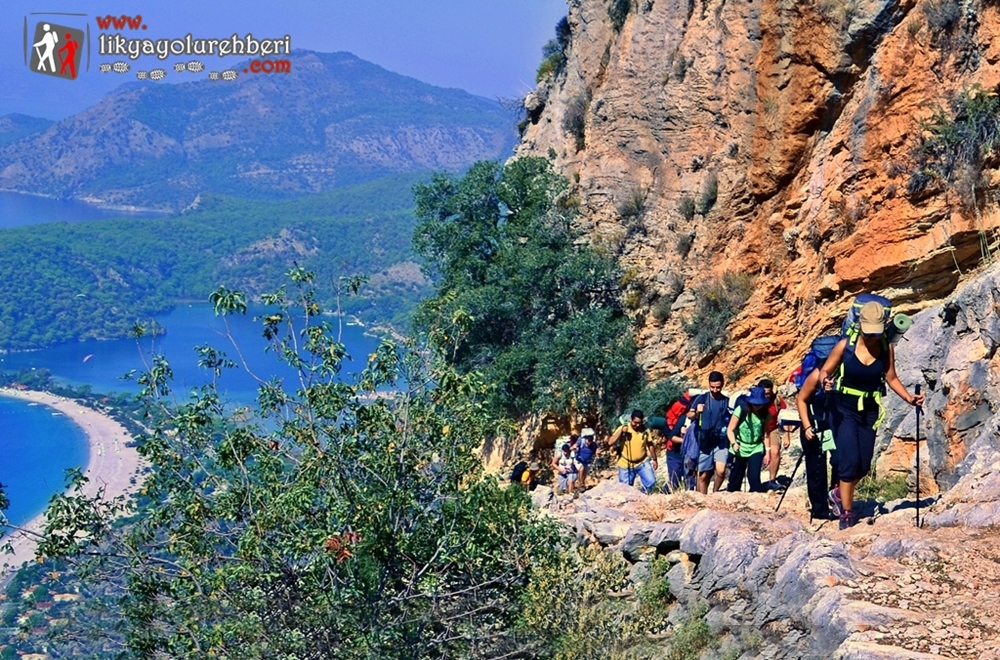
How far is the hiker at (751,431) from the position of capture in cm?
895

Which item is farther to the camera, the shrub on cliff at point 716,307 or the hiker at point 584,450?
the shrub on cliff at point 716,307

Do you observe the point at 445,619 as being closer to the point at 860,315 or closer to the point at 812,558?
the point at 812,558

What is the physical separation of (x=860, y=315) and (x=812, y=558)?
166cm

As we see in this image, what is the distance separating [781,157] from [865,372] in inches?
357

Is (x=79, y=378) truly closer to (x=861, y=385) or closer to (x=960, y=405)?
(x=960, y=405)

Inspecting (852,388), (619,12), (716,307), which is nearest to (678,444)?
(852,388)

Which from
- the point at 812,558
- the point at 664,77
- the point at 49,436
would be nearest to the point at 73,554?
the point at 812,558

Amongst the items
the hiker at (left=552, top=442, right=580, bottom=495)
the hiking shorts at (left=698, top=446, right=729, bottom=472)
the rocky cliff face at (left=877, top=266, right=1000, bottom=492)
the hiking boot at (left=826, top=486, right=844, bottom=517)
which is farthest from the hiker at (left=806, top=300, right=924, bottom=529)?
the hiker at (left=552, top=442, right=580, bottom=495)

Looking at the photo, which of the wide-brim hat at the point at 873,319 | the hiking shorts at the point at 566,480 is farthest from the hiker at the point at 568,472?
the wide-brim hat at the point at 873,319

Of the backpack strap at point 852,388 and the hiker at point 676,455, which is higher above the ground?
the backpack strap at point 852,388

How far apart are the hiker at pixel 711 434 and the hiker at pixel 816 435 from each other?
1839 mm

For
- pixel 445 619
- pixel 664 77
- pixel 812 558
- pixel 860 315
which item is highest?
pixel 664 77

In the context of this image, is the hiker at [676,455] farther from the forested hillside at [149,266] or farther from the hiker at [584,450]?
the forested hillside at [149,266]

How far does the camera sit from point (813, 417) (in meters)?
7.33
